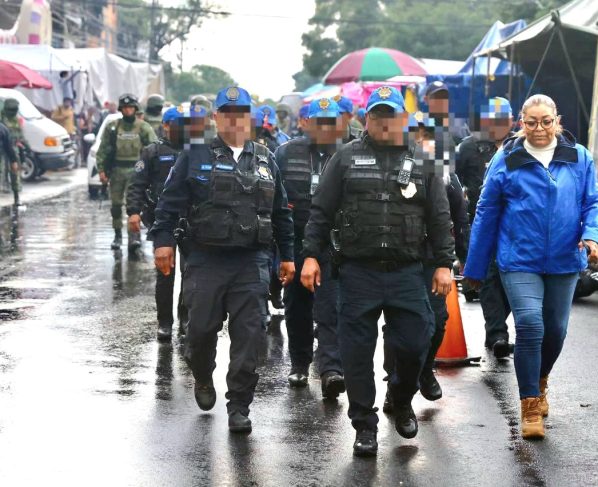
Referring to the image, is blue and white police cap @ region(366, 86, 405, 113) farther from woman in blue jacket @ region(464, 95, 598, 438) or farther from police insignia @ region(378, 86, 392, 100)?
woman in blue jacket @ region(464, 95, 598, 438)

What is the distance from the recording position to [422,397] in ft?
25.4

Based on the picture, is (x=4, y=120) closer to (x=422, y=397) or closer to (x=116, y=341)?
(x=116, y=341)

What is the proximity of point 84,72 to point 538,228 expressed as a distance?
113 feet

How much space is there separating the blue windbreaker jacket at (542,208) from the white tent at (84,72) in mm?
31708

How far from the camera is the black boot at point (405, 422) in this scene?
653 cm

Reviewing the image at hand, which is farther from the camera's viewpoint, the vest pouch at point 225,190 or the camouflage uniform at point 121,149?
the camouflage uniform at point 121,149

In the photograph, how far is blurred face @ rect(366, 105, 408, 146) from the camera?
6176 millimetres

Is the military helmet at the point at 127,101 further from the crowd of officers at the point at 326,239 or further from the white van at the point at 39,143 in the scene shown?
the white van at the point at 39,143

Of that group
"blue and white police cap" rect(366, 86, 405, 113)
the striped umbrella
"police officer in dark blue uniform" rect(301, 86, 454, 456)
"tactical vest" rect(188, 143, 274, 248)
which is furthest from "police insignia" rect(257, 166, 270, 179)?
the striped umbrella

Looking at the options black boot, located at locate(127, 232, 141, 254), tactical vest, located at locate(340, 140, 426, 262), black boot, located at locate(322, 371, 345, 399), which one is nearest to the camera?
tactical vest, located at locate(340, 140, 426, 262)

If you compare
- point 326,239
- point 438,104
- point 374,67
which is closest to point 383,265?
point 326,239

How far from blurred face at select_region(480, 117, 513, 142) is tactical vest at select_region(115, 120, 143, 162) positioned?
681 cm

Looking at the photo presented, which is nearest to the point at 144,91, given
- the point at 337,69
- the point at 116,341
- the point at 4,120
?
the point at 337,69

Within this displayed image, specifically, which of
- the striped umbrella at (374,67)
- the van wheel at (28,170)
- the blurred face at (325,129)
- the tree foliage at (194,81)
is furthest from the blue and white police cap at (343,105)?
the tree foliage at (194,81)
